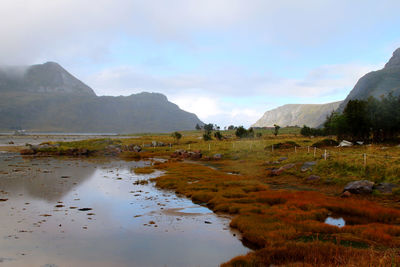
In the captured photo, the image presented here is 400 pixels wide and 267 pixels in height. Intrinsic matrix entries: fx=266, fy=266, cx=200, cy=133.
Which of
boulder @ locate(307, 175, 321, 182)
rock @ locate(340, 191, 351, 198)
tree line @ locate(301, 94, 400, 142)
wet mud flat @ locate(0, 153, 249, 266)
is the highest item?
tree line @ locate(301, 94, 400, 142)

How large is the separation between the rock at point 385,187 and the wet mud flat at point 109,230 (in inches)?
583

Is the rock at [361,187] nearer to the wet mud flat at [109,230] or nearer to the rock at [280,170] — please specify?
the rock at [280,170]

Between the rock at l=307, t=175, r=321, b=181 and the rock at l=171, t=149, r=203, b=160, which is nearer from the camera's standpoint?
the rock at l=307, t=175, r=321, b=181

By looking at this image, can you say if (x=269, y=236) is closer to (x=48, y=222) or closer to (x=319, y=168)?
(x=48, y=222)

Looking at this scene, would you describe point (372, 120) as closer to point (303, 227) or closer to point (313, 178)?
point (313, 178)

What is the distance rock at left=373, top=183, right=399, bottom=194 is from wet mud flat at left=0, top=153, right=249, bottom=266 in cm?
1480

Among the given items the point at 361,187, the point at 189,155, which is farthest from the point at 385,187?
the point at 189,155

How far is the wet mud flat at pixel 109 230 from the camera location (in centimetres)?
1262

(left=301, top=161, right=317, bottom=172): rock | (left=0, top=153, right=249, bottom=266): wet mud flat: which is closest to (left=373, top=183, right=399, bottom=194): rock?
(left=301, top=161, right=317, bottom=172): rock

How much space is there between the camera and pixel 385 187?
77.0ft

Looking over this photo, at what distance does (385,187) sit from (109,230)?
2308cm

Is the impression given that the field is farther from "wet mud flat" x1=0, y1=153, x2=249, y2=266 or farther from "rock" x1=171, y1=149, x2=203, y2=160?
"rock" x1=171, y1=149, x2=203, y2=160

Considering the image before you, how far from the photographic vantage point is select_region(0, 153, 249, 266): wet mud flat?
12.6 meters

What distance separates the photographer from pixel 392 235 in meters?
13.8
